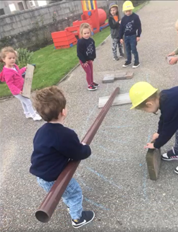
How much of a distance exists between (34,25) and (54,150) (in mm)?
12023

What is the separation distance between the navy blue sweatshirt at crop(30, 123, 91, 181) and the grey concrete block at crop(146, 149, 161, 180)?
791 millimetres

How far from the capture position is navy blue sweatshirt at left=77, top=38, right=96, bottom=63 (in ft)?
16.8

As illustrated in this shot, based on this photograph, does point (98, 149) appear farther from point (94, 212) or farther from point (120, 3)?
point (120, 3)

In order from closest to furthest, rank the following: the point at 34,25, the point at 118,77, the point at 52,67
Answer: the point at 118,77 → the point at 52,67 → the point at 34,25

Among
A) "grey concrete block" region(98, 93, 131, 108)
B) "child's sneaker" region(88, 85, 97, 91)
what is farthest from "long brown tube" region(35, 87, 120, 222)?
"child's sneaker" region(88, 85, 97, 91)

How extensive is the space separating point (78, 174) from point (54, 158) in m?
1.12

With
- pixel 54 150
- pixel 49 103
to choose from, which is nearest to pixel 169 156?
pixel 54 150

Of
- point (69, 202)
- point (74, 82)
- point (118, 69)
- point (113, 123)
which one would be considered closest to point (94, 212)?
point (69, 202)

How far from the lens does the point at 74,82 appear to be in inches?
246

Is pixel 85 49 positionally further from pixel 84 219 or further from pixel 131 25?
pixel 84 219

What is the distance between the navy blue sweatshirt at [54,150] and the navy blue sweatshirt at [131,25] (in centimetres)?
471

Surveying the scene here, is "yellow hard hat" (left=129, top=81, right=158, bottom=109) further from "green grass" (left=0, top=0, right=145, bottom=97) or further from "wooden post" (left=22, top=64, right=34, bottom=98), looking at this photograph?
"green grass" (left=0, top=0, right=145, bottom=97)

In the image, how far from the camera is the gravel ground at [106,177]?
7.62 feet

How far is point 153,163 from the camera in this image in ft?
8.17
